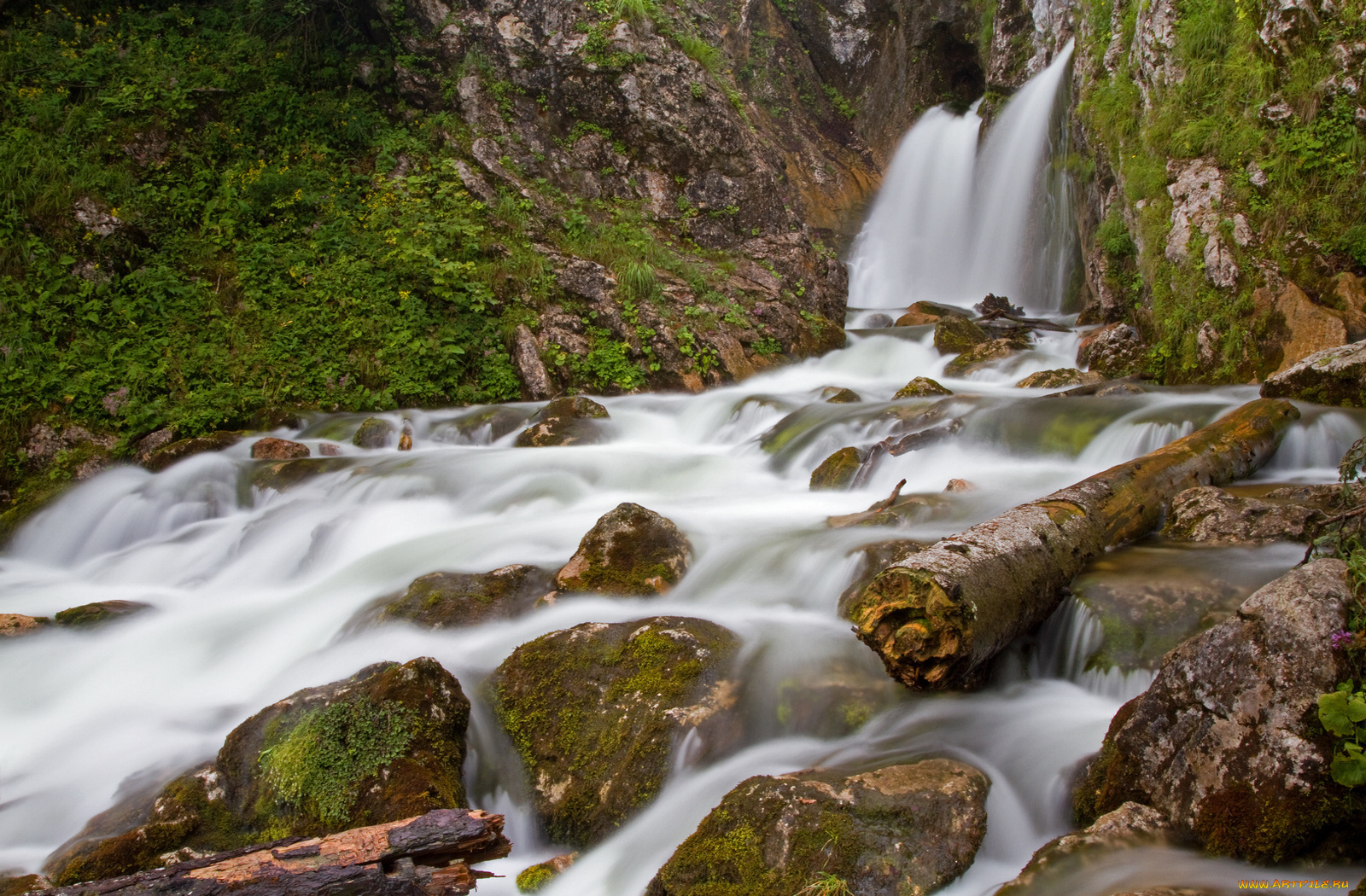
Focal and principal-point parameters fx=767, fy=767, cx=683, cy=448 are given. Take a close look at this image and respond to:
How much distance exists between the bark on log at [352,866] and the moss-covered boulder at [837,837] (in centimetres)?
72

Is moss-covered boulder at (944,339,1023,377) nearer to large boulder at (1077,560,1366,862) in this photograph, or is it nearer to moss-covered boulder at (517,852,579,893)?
large boulder at (1077,560,1366,862)

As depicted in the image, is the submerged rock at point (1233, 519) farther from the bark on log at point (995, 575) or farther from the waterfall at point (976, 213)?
the waterfall at point (976, 213)

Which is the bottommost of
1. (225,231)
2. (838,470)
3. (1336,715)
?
(1336,715)

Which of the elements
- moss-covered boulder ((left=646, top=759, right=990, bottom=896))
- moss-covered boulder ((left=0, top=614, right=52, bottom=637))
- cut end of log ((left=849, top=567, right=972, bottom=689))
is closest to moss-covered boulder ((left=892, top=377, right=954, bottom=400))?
cut end of log ((left=849, top=567, right=972, bottom=689))

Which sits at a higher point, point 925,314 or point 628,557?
point 925,314

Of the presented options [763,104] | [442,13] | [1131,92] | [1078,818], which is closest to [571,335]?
[442,13]

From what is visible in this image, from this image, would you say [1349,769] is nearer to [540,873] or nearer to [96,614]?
[540,873]

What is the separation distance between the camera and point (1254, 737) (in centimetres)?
237

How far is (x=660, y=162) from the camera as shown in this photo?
13.1m

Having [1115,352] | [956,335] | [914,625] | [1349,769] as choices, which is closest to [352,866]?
[914,625]

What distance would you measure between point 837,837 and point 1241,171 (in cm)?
898

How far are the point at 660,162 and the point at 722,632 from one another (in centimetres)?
1070

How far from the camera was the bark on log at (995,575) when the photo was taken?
3.11 metres

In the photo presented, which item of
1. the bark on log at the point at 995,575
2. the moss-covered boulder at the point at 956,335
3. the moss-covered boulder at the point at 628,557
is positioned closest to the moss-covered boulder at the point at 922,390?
the moss-covered boulder at the point at 956,335
